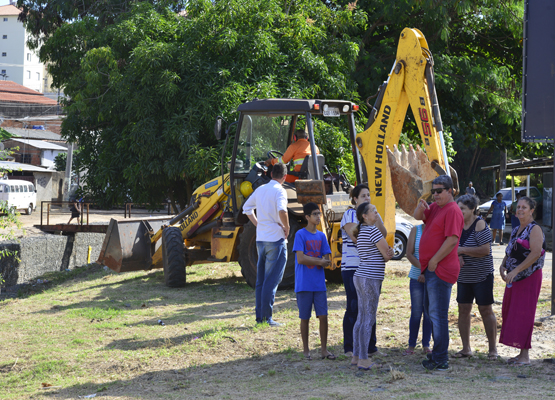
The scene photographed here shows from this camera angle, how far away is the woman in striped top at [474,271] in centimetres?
560

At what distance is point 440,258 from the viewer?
514cm

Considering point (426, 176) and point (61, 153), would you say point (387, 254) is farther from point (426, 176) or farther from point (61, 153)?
point (61, 153)

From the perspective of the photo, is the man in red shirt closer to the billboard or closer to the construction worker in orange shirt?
the billboard

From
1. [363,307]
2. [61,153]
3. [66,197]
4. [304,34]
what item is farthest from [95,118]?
[61,153]

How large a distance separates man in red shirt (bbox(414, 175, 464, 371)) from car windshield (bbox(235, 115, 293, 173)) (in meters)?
4.96

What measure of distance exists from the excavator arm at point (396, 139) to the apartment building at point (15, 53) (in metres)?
84.8

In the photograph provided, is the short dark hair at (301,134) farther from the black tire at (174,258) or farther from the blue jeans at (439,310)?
the blue jeans at (439,310)

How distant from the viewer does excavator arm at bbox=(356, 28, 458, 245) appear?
22.8 ft

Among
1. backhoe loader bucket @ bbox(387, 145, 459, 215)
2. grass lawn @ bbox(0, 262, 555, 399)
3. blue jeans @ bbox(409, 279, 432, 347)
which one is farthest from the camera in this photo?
backhoe loader bucket @ bbox(387, 145, 459, 215)

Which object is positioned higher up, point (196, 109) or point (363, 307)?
point (196, 109)

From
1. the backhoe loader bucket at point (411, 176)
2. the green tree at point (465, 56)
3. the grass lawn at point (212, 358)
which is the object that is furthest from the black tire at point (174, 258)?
the green tree at point (465, 56)

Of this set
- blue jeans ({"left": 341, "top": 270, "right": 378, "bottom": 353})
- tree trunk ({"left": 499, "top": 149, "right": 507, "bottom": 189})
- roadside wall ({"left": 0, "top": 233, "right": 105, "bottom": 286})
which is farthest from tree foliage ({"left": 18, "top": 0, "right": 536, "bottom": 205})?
blue jeans ({"left": 341, "top": 270, "right": 378, "bottom": 353})

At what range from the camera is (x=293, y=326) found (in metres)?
7.12

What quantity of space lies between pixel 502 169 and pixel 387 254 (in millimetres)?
23044
